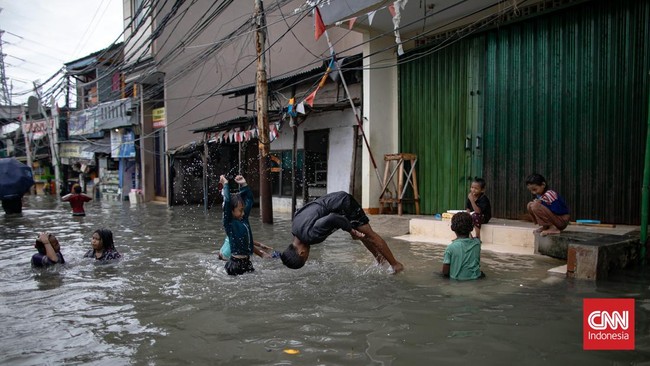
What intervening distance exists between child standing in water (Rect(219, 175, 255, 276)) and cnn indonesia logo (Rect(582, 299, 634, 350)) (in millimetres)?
4262

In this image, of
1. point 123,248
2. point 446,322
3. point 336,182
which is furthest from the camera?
point 336,182

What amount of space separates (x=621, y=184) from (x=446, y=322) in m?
5.70

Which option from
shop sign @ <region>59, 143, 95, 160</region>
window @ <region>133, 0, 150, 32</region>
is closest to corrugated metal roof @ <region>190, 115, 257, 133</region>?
window @ <region>133, 0, 150, 32</region>

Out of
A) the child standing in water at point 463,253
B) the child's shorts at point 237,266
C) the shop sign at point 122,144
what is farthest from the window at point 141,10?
the child standing in water at point 463,253

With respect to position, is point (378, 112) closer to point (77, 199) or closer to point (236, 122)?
point (236, 122)

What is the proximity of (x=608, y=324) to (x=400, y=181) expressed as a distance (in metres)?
7.34

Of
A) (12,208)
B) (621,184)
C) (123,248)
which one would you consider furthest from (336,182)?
(12,208)

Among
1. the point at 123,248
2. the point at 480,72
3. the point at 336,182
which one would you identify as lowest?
the point at 123,248

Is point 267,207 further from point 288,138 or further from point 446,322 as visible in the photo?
point 446,322

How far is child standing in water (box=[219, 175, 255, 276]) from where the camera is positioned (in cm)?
638

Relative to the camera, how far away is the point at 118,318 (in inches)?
190

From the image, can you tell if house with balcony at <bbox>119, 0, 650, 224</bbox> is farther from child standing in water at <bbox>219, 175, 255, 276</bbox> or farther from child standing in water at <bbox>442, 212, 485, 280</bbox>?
child standing in water at <bbox>219, 175, 255, 276</bbox>

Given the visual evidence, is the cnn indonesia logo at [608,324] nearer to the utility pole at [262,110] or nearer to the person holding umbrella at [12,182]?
the utility pole at [262,110]

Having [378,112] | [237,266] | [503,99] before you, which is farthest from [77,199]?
[503,99]
